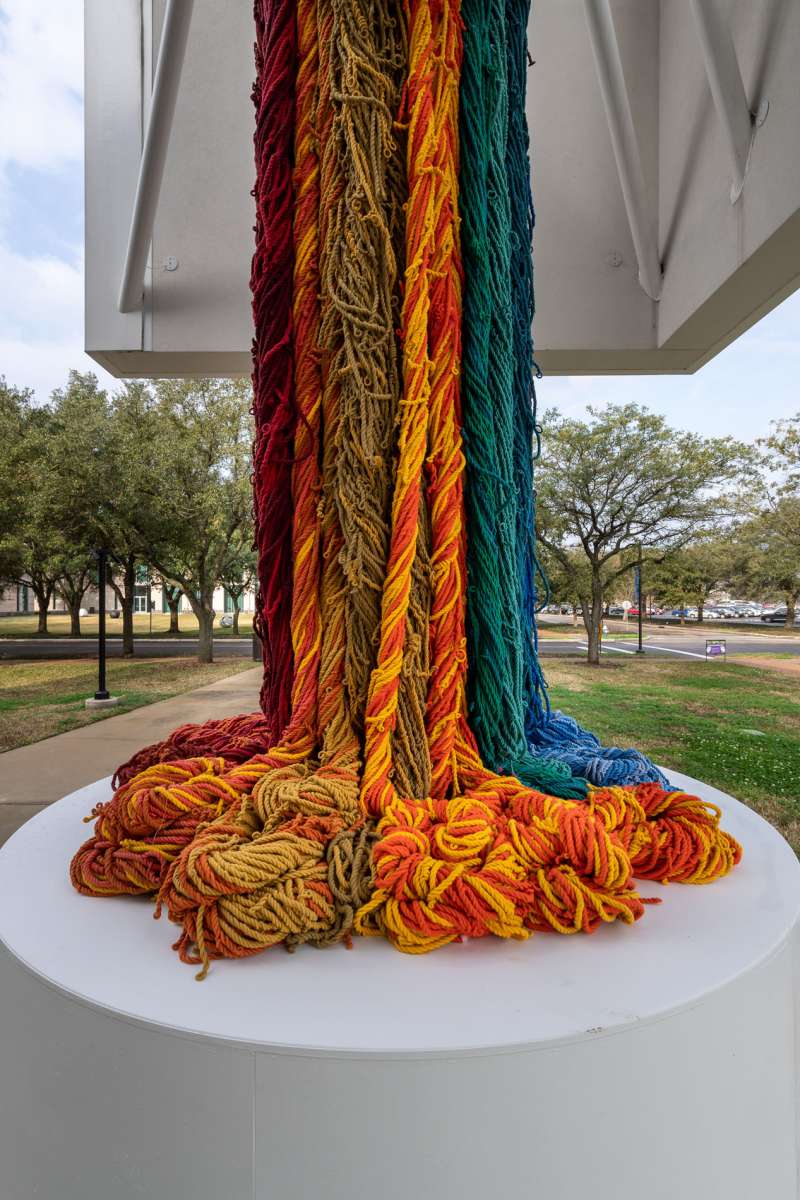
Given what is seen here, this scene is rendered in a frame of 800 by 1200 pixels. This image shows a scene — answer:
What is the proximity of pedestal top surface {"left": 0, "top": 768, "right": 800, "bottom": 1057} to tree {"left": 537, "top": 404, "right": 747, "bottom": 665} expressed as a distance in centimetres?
449

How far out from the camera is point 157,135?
1335mm

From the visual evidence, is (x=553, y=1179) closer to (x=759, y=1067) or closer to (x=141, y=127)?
(x=759, y=1067)

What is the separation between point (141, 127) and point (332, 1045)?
6.87 ft

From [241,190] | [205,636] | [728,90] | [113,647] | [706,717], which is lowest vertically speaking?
[706,717]

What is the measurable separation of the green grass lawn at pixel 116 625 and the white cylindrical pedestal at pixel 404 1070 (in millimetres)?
5218

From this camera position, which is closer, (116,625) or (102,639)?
(102,639)

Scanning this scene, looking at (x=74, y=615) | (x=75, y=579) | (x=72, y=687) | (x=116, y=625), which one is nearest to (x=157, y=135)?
(x=72, y=687)

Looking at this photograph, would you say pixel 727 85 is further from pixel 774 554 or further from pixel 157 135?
pixel 774 554

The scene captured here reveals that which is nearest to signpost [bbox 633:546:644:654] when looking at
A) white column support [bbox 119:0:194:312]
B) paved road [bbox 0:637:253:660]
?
paved road [bbox 0:637:253:660]

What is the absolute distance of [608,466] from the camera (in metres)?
5.26

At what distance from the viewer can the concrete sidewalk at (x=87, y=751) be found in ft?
12.2

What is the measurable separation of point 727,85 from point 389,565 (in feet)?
3.51

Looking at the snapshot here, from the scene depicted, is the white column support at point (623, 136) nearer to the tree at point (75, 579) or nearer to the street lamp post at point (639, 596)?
the street lamp post at point (639, 596)

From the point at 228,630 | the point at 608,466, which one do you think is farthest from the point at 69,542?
the point at 608,466
